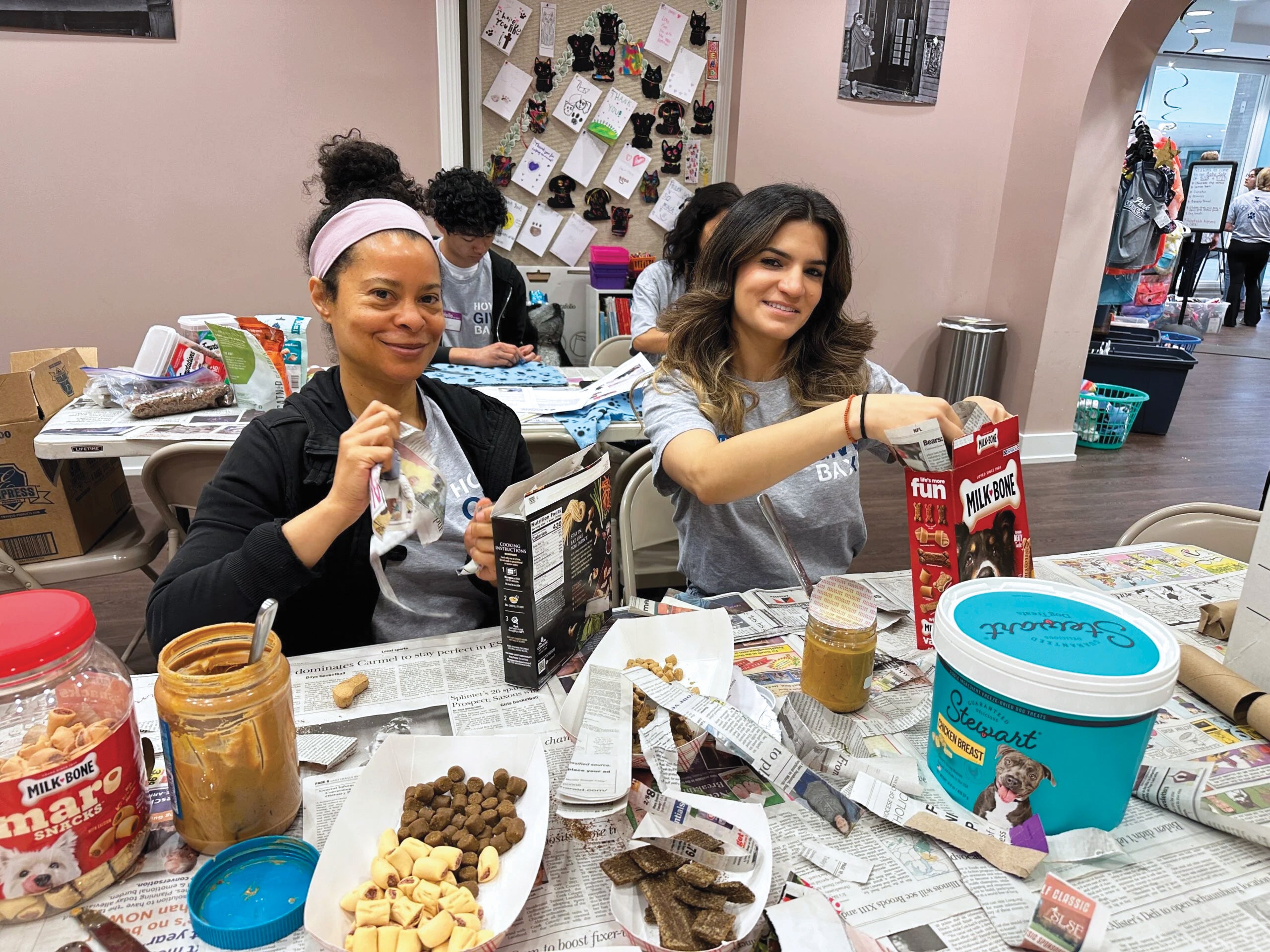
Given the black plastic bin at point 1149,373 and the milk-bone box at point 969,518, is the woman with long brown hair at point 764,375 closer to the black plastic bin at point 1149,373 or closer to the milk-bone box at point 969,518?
the milk-bone box at point 969,518

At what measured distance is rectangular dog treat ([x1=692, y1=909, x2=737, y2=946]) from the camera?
654 mm

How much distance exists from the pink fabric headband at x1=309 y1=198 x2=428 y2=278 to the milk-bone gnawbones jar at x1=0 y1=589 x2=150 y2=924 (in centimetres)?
69

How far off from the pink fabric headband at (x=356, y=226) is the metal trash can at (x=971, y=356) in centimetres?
408

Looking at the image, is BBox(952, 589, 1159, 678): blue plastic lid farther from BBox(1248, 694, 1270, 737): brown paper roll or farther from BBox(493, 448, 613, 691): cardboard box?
BBox(493, 448, 613, 691): cardboard box

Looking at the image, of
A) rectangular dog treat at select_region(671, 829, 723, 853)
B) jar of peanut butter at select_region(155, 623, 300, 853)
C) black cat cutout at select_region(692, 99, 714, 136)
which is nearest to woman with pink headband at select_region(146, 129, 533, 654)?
jar of peanut butter at select_region(155, 623, 300, 853)

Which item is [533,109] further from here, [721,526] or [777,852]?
[777,852]

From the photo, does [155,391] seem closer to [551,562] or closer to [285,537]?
[285,537]

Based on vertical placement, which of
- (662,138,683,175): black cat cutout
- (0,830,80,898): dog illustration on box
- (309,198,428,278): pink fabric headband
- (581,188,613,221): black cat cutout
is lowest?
(0,830,80,898): dog illustration on box

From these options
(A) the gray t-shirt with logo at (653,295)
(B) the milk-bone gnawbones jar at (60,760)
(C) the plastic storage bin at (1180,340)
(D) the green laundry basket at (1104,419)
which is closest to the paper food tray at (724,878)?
(B) the milk-bone gnawbones jar at (60,760)

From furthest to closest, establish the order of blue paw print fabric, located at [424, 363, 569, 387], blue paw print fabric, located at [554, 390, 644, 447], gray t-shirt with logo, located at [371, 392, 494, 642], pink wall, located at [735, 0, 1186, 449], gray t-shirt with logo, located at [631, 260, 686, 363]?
1. pink wall, located at [735, 0, 1186, 449]
2. gray t-shirt with logo, located at [631, 260, 686, 363]
3. blue paw print fabric, located at [424, 363, 569, 387]
4. blue paw print fabric, located at [554, 390, 644, 447]
5. gray t-shirt with logo, located at [371, 392, 494, 642]

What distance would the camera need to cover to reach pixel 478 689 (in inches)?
41.0

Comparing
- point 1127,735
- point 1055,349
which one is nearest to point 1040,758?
point 1127,735

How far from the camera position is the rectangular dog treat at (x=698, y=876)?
0.70m

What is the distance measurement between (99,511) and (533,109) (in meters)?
3.18
